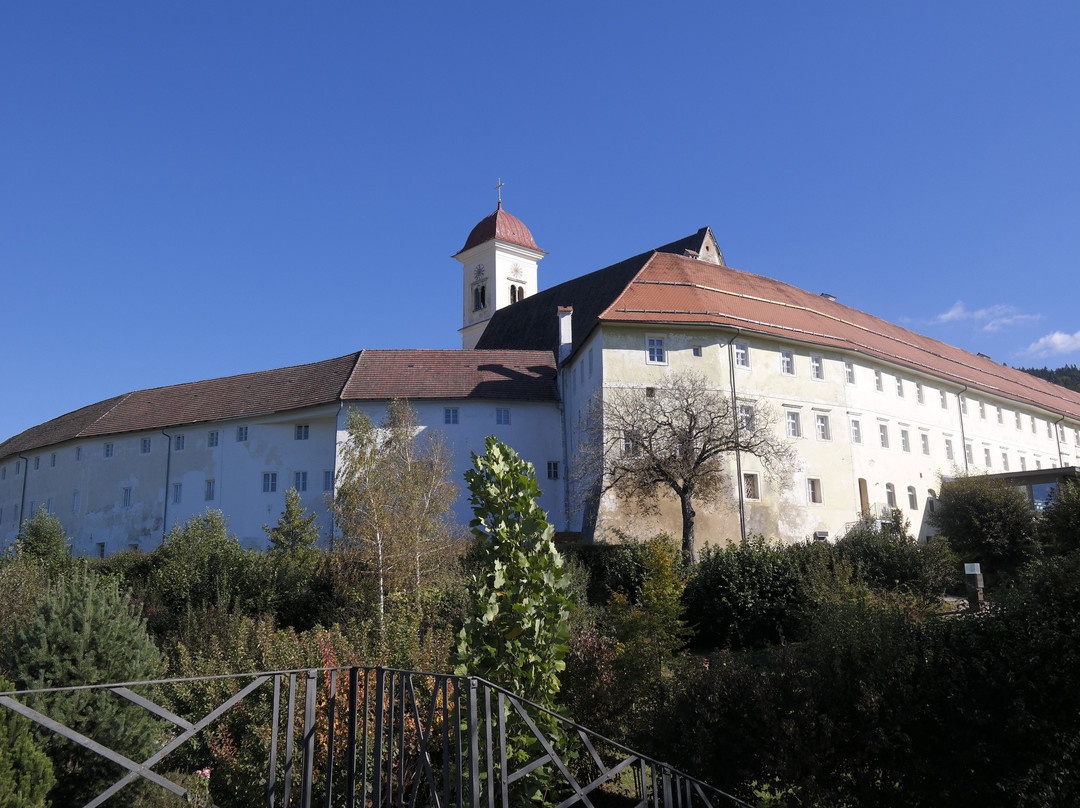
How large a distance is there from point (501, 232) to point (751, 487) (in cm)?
3729

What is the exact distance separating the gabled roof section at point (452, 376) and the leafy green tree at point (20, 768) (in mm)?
30986

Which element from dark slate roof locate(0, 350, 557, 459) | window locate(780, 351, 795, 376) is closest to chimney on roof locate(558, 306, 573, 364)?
dark slate roof locate(0, 350, 557, 459)

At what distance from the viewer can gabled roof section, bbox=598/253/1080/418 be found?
40250mm

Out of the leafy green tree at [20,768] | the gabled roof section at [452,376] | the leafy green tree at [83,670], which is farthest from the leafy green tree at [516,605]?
the gabled roof section at [452,376]

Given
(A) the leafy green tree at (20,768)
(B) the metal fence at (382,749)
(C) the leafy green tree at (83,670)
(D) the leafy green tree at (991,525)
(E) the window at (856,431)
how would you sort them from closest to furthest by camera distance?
(B) the metal fence at (382,749) < (A) the leafy green tree at (20,768) < (C) the leafy green tree at (83,670) < (D) the leafy green tree at (991,525) < (E) the window at (856,431)

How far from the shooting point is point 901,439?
45.5 m

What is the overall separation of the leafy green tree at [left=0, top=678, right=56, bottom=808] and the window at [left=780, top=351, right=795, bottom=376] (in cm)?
3555

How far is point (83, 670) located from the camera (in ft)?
45.9

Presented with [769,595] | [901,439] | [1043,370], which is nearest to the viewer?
[769,595]

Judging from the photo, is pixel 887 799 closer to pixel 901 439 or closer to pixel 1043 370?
pixel 901 439

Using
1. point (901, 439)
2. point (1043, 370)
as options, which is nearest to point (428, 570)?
point (901, 439)

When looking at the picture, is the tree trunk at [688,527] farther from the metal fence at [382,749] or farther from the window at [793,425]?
the metal fence at [382,749]

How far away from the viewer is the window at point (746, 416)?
36656mm

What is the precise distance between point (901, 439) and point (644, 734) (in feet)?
122
